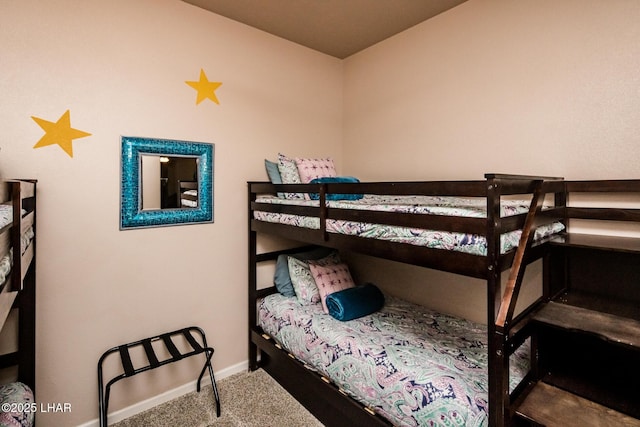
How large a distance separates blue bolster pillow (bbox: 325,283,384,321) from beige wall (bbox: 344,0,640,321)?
429 millimetres

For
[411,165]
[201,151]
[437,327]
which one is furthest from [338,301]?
[201,151]

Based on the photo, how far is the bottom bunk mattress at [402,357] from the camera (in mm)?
1351

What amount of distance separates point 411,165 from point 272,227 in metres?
1.17

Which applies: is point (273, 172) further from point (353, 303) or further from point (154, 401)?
point (154, 401)

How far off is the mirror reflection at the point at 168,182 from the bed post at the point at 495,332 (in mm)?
1848

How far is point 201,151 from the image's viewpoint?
7.49 ft

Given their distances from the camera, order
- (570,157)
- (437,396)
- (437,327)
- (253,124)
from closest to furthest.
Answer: (437,396)
(570,157)
(437,327)
(253,124)

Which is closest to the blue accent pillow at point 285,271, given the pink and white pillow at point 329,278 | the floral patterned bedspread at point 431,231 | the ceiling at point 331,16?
the pink and white pillow at point 329,278

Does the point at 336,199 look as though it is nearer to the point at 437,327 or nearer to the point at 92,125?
the point at 437,327

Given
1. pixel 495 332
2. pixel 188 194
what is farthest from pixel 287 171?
pixel 495 332

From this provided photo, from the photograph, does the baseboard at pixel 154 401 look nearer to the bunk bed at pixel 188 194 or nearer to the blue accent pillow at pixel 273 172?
the bunk bed at pixel 188 194

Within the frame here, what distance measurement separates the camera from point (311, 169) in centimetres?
256

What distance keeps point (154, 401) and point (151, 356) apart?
428mm

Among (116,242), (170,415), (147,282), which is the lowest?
(170,415)
